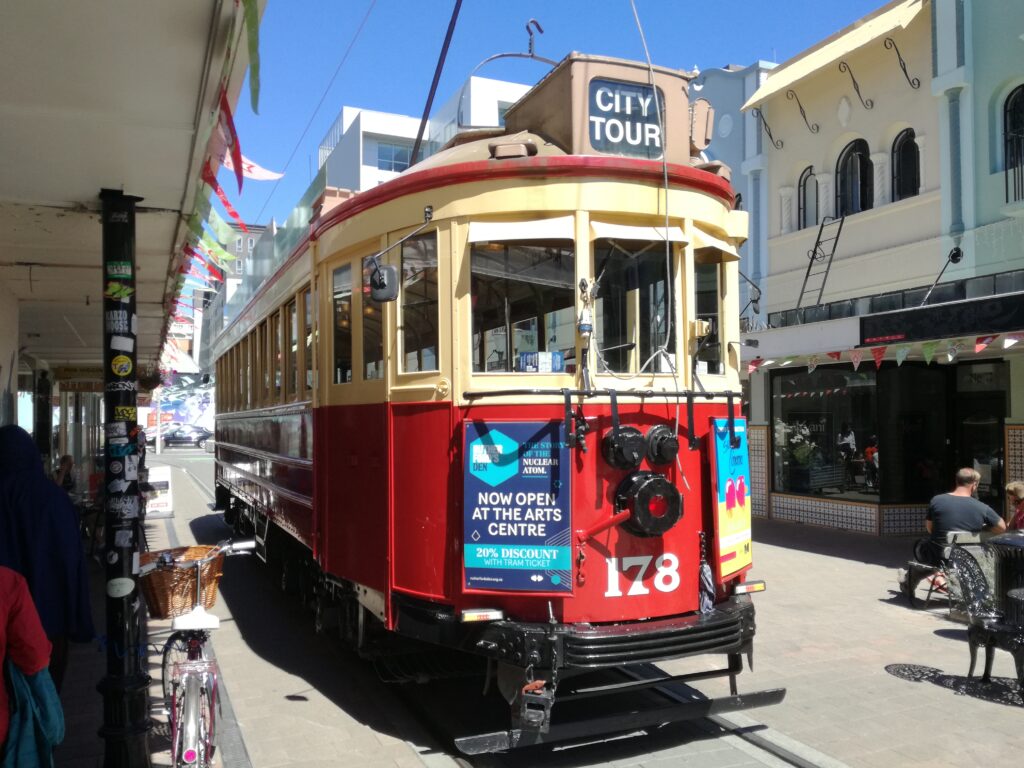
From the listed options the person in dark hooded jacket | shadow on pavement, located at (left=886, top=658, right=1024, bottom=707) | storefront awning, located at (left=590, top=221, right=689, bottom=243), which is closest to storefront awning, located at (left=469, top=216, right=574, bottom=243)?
storefront awning, located at (left=590, top=221, right=689, bottom=243)

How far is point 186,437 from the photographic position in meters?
51.3

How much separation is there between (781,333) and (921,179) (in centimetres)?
302

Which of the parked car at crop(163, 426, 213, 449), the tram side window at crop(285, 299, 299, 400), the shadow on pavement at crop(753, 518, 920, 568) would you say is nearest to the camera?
the tram side window at crop(285, 299, 299, 400)

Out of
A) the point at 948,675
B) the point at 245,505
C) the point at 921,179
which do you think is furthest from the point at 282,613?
the point at 921,179

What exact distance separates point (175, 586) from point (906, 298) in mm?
9644

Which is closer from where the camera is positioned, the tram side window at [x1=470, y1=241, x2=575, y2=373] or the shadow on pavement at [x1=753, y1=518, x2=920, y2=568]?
the tram side window at [x1=470, y1=241, x2=575, y2=373]

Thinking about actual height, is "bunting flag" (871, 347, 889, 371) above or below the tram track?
above

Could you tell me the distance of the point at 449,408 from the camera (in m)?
4.82

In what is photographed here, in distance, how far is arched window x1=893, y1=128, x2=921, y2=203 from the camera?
1305cm

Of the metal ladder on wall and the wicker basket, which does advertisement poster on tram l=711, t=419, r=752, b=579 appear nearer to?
the wicker basket

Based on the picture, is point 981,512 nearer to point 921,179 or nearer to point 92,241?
point 921,179

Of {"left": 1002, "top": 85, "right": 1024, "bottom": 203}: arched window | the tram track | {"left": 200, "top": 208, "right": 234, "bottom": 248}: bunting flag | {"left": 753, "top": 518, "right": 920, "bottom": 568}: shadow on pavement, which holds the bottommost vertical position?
{"left": 753, "top": 518, "right": 920, "bottom": 568}: shadow on pavement

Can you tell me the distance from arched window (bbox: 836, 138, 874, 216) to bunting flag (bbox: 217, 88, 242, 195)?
11.9 metres

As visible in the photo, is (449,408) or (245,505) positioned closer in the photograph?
(449,408)
